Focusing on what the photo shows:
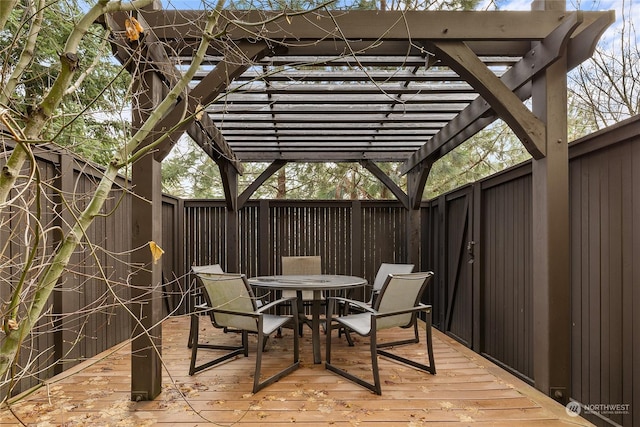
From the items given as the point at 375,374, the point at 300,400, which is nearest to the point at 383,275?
the point at 375,374

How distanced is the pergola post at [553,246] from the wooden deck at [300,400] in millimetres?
225

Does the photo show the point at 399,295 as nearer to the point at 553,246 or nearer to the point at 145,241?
the point at 553,246

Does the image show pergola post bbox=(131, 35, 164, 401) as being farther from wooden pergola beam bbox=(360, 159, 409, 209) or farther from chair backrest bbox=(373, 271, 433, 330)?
wooden pergola beam bbox=(360, 159, 409, 209)

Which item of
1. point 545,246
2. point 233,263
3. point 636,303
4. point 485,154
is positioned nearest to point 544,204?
point 545,246

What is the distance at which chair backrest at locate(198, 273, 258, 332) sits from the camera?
2801 mm

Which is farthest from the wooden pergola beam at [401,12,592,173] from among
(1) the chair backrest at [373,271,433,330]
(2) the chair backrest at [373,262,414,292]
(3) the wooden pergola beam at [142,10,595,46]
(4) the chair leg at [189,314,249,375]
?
(4) the chair leg at [189,314,249,375]

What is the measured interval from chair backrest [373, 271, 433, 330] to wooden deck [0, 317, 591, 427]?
43 centimetres

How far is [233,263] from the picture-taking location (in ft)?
18.7

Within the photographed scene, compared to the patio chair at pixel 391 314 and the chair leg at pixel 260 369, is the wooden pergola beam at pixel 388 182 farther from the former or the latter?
the chair leg at pixel 260 369

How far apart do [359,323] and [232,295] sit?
41.3 inches

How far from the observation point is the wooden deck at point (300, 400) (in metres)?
2.17

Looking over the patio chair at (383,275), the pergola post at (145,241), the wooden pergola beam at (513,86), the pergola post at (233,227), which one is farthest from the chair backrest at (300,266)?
the pergola post at (145,241)

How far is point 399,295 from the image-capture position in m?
2.91

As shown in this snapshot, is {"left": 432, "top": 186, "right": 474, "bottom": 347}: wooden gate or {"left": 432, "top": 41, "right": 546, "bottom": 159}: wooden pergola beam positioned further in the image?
{"left": 432, "top": 186, "right": 474, "bottom": 347}: wooden gate
